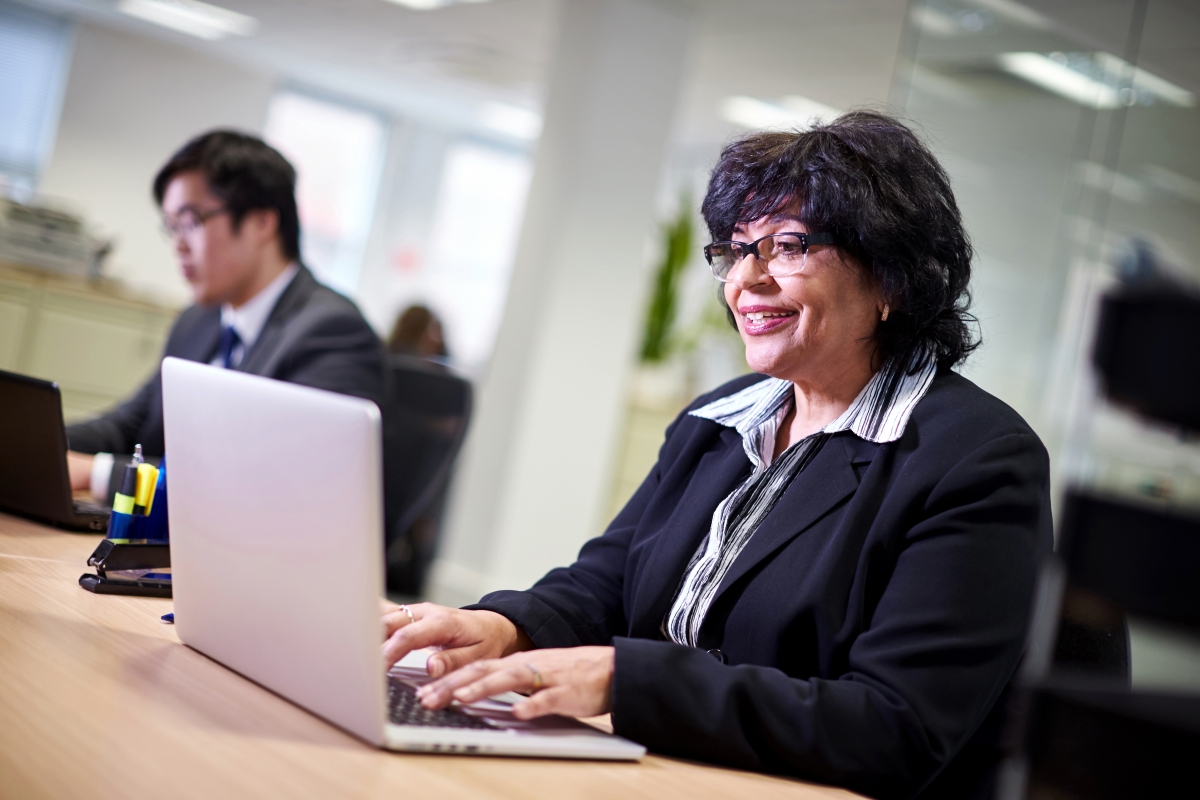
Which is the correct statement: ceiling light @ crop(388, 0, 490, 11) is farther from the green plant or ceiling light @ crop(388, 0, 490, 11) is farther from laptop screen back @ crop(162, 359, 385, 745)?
laptop screen back @ crop(162, 359, 385, 745)

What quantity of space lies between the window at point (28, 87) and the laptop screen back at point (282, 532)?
7.64 meters

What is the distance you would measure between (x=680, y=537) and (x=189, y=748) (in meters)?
0.72

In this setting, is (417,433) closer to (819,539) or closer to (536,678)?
(819,539)

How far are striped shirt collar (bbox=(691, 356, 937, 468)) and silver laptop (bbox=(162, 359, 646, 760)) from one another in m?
0.51

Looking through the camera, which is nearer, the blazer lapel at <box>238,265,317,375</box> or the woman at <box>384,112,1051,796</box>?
the woman at <box>384,112,1051,796</box>

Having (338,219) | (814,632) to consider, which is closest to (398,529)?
(814,632)

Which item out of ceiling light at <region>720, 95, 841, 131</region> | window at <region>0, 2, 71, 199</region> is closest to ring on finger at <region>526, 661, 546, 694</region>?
ceiling light at <region>720, 95, 841, 131</region>

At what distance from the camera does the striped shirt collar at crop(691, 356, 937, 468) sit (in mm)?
1315

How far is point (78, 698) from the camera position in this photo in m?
0.91

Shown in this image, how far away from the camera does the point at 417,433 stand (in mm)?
2676

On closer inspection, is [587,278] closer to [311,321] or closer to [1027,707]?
[311,321]

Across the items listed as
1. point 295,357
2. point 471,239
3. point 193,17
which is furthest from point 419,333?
point 471,239

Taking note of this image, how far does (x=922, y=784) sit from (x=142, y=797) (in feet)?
2.41

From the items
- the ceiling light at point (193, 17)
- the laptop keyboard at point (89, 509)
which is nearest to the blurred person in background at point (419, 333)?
the ceiling light at point (193, 17)
